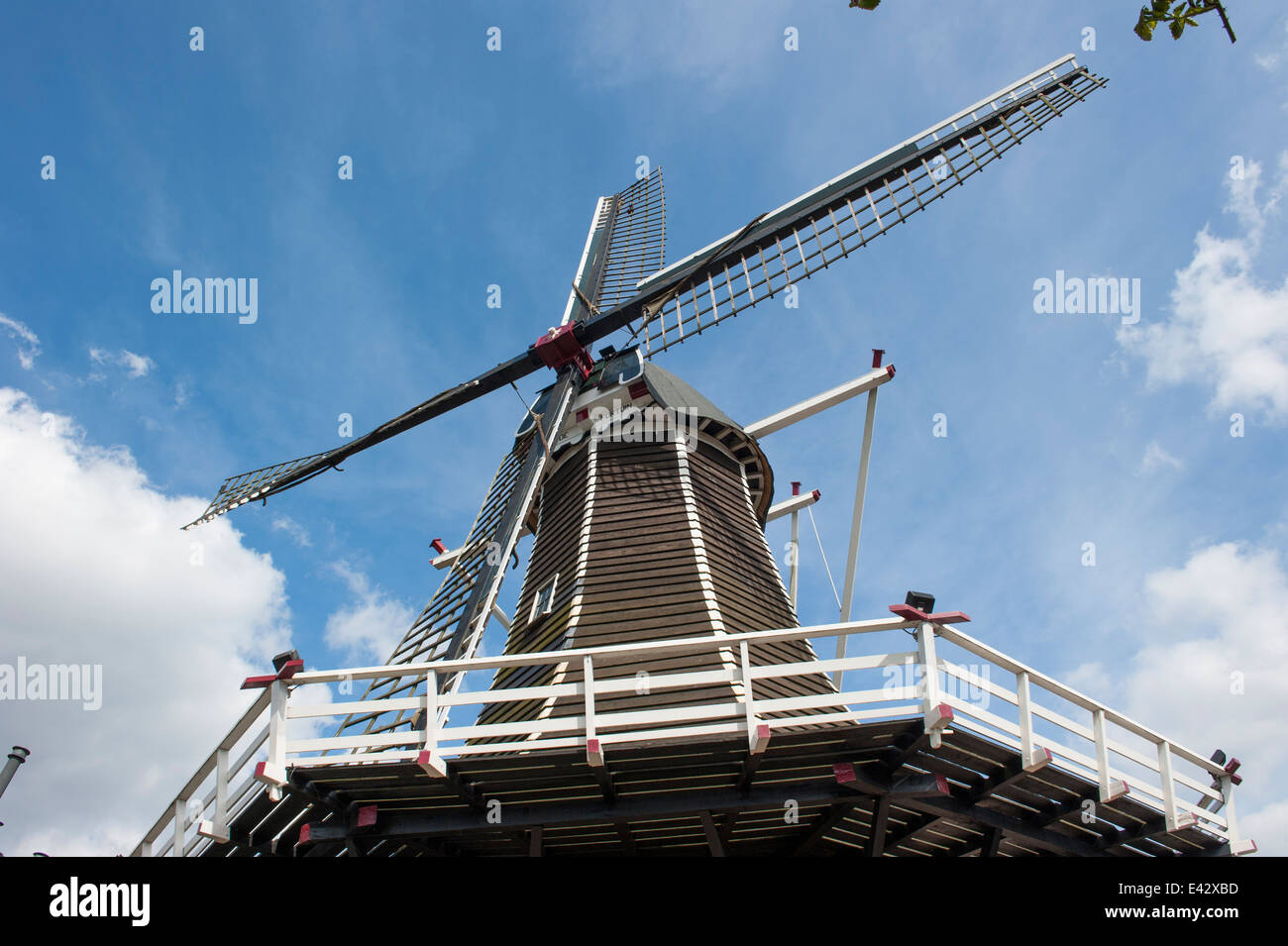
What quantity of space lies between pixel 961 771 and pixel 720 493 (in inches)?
224

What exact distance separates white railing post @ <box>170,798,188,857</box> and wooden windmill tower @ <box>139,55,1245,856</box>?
0.13ft

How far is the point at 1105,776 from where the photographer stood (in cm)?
761

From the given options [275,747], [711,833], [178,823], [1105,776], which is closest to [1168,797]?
[1105,776]

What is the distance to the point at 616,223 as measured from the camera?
1953 cm

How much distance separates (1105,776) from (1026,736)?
0.91 meters

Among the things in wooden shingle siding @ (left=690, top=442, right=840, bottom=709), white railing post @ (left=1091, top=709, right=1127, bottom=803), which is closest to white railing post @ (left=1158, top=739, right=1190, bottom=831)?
white railing post @ (left=1091, top=709, right=1127, bottom=803)

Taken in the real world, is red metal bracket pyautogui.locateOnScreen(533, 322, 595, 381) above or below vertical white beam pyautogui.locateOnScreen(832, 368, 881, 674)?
above

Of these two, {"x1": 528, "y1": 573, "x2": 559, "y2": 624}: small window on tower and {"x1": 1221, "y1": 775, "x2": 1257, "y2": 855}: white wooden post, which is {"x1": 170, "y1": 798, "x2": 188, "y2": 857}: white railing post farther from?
{"x1": 1221, "y1": 775, "x2": 1257, "y2": 855}: white wooden post

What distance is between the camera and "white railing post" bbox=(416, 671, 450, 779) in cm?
724

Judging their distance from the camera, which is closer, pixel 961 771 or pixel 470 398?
pixel 961 771
